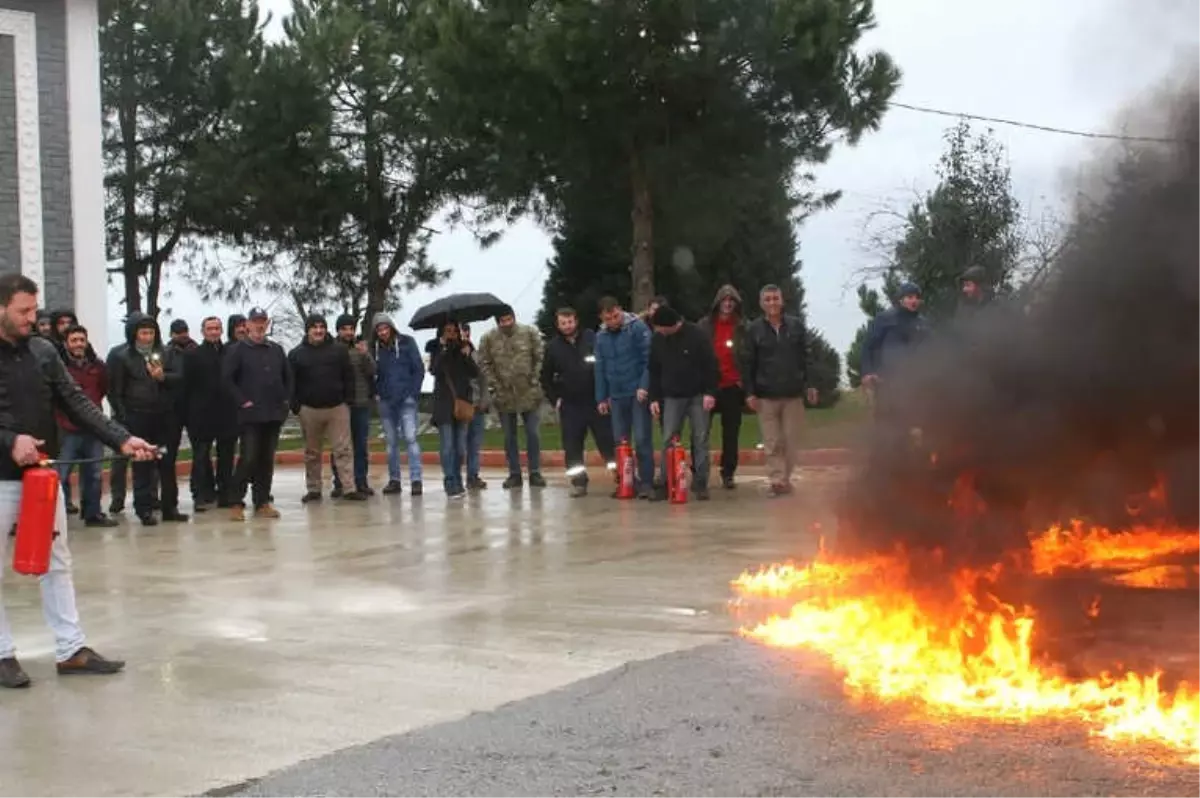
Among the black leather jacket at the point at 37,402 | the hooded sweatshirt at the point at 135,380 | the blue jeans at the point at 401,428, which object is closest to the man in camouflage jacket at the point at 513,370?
the blue jeans at the point at 401,428

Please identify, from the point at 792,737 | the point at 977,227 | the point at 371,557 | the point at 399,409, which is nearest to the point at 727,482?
the point at 399,409

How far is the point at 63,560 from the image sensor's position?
5402mm

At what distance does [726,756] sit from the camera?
164 inches

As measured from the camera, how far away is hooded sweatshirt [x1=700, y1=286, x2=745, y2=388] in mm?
11703

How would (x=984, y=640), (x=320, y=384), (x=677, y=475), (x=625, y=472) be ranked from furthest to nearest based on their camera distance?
(x=320, y=384) → (x=625, y=472) → (x=677, y=475) → (x=984, y=640)

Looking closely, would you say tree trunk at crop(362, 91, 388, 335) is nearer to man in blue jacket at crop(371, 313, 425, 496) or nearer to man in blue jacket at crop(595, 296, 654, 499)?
man in blue jacket at crop(371, 313, 425, 496)

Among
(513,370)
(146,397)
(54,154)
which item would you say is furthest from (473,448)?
(54,154)

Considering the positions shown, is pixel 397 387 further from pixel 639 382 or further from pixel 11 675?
pixel 11 675

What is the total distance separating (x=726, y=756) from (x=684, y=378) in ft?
23.2

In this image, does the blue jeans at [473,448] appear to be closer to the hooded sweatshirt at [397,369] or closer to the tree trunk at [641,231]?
the hooded sweatshirt at [397,369]

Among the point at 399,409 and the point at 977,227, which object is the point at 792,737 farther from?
the point at 977,227

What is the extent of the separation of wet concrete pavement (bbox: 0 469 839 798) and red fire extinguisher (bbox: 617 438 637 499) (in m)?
0.78

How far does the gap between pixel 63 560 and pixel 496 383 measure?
7.36 metres

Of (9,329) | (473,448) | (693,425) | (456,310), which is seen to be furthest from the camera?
(456,310)
